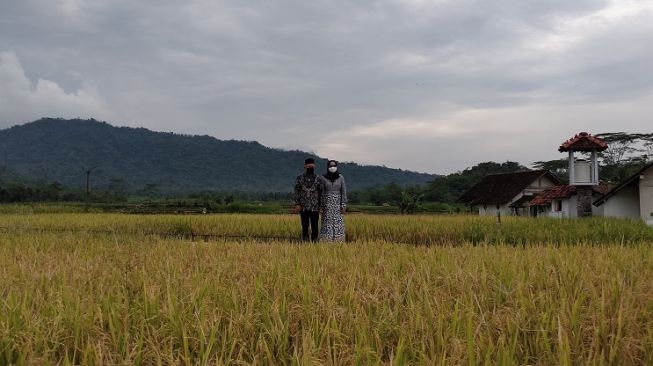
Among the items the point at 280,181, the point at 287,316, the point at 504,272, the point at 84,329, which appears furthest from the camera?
the point at 280,181

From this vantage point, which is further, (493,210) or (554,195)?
(493,210)

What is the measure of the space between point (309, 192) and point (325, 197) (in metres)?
0.33

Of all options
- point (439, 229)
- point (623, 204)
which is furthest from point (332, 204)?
point (623, 204)

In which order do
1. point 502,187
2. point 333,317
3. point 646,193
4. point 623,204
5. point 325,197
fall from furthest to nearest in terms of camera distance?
point 502,187 < point 623,204 < point 646,193 < point 325,197 < point 333,317

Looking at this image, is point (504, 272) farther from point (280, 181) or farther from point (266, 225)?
point (280, 181)

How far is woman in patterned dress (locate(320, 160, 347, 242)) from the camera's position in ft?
31.9

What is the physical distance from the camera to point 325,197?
974 cm

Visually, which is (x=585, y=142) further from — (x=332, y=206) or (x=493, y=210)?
(x=493, y=210)

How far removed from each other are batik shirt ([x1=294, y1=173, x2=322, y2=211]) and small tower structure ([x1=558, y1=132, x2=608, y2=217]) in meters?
11.6

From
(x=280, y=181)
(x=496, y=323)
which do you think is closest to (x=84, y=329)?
(x=496, y=323)

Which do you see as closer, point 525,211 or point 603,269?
point 603,269

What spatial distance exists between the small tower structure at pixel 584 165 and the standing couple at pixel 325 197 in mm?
11259

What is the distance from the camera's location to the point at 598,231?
10.4 m

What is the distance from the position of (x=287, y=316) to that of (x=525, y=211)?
32258 millimetres
